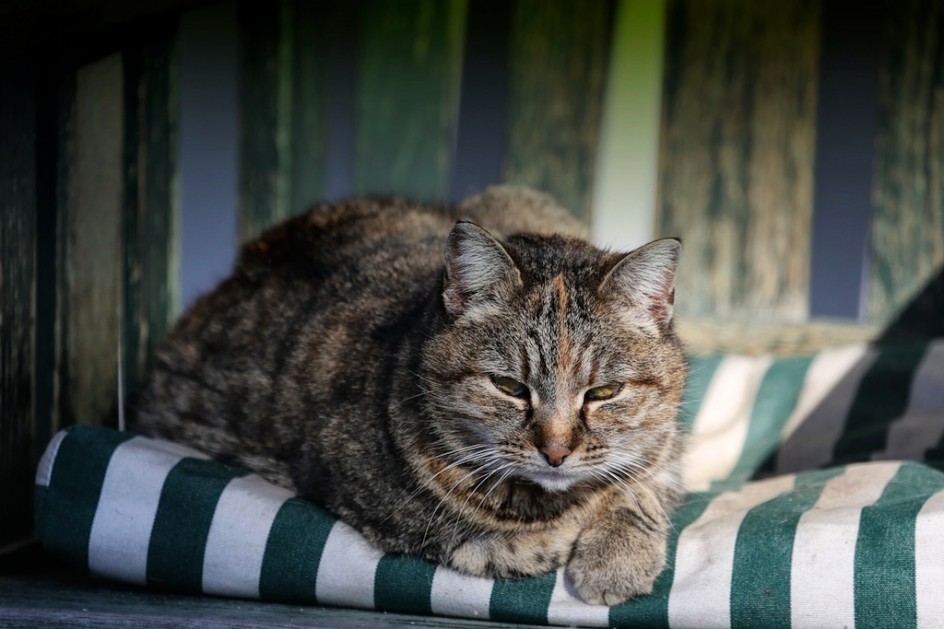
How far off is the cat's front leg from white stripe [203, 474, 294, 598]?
0.68 metres

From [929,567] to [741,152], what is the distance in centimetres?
222

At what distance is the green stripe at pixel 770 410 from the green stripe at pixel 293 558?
1436mm

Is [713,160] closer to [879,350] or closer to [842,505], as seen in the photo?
[879,350]

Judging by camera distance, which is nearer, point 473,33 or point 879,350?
point 879,350

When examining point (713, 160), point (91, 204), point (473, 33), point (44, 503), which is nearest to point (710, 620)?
point (44, 503)

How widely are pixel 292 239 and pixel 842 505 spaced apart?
5.55 ft

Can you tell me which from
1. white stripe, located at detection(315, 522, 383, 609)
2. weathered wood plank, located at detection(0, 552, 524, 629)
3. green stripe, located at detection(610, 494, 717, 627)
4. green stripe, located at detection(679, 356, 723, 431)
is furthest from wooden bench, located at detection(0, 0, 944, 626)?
green stripe, located at detection(610, 494, 717, 627)

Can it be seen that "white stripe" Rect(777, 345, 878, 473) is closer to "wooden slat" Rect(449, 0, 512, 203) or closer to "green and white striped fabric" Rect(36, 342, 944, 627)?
"green and white striped fabric" Rect(36, 342, 944, 627)

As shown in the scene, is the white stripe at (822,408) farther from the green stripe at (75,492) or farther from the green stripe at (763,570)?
the green stripe at (75,492)

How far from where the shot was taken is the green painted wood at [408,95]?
4219mm

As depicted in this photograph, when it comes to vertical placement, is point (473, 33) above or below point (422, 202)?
above

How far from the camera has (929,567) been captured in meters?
2.27

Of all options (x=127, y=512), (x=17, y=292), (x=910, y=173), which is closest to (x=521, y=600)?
(x=127, y=512)

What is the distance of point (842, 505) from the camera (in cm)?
261
